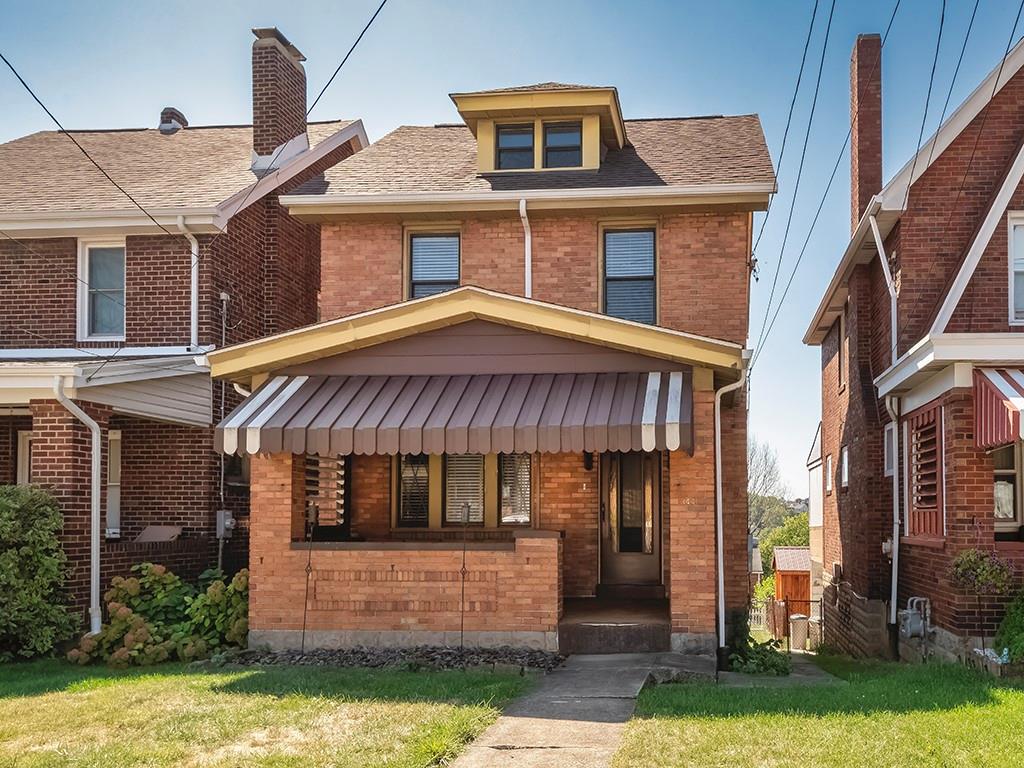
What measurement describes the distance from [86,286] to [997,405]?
509 inches

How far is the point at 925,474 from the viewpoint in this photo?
1363 cm

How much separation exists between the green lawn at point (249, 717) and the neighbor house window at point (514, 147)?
28.4 feet

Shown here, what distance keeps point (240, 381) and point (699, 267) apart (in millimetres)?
6339

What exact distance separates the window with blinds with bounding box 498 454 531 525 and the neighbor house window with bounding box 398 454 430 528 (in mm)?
1031

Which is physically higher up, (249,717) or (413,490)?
(413,490)

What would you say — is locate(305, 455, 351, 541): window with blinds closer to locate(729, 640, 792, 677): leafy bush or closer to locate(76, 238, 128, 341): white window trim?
locate(76, 238, 128, 341): white window trim

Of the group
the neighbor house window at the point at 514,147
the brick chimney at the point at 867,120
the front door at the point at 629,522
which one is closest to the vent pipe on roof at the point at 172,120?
the neighbor house window at the point at 514,147

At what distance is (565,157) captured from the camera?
17000 mm

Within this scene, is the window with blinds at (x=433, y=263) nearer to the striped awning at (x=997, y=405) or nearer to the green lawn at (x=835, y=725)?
the striped awning at (x=997, y=405)

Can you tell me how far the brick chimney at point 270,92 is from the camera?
1931 cm

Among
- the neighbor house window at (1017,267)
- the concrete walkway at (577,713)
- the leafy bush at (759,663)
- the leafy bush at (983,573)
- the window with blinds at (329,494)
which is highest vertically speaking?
the neighbor house window at (1017,267)

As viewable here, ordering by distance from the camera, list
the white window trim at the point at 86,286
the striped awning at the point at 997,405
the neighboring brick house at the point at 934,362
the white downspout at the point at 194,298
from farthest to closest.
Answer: the white window trim at the point at 86,286
the white downspout at the point at 194,298
the neighboring brick house at the point at 934,362
the striped awning at the point at 997,405

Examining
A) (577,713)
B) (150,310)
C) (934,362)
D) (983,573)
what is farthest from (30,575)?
(983,573)

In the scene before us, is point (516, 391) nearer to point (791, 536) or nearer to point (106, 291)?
point (106, 291)
